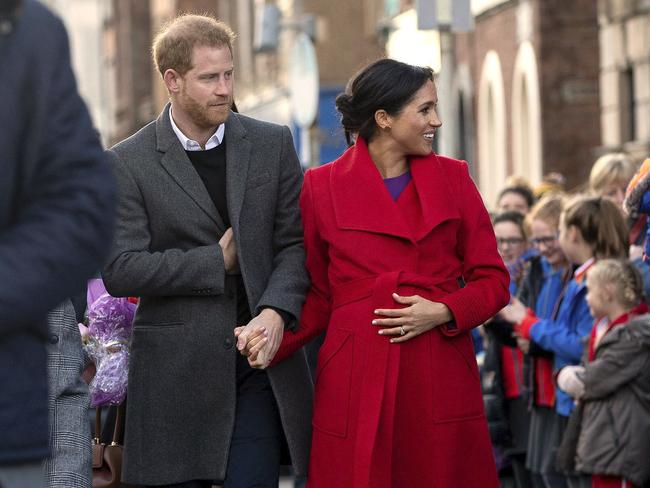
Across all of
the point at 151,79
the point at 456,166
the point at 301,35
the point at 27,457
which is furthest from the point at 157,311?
the point at 151,79

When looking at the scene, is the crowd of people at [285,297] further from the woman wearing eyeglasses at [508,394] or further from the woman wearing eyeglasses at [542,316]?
the woman wearing eyeglasses at [508,394]

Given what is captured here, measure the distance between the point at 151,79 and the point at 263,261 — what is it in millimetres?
55060

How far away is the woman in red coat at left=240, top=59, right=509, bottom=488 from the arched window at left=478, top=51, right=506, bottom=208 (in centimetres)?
1864

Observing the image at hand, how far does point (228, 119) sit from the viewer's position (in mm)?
6258

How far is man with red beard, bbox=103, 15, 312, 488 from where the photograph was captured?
5.98 meters

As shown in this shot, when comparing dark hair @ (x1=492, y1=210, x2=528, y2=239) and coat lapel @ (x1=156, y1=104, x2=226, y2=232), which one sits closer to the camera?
coat lapel @ (x1=156, y1=104, x2=226, y2=232)

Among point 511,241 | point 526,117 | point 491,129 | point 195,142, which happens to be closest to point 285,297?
point 195,142

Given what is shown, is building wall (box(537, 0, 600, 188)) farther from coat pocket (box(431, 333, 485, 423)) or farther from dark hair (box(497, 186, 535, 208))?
coat pocket (box(431, 333, 485, 423))

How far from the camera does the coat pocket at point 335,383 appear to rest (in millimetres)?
5859

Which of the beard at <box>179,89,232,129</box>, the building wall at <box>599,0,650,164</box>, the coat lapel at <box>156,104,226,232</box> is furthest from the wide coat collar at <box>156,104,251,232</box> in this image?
the building wall at <box>599,0,650,164</box>

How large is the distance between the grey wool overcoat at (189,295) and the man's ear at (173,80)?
161mm

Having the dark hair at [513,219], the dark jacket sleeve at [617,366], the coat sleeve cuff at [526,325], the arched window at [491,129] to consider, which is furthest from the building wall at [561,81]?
the dark jacket sleeve at [617,366]

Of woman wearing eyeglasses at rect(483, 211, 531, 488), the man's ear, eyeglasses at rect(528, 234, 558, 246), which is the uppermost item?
the man's ear

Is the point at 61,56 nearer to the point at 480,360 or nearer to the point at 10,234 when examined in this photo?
the point at 10,234
